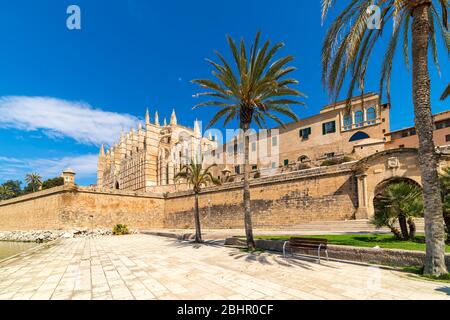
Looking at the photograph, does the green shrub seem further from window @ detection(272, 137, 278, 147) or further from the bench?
window @ detection(272, 137, 278, 147)

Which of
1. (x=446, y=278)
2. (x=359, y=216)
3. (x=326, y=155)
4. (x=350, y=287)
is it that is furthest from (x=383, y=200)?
(x=326, y=155)

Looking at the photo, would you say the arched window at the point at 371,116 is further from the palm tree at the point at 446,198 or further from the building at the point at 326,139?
the palm tree at the point at 446,198

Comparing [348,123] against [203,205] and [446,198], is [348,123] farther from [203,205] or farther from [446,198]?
[446,198]

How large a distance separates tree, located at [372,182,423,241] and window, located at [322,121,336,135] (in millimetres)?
21518

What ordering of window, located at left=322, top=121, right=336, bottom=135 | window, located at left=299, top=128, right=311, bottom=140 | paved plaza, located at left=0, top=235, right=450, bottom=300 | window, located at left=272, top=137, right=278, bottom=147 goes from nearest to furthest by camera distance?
paved plaza, located at left=0, top=235, right=450, bottom=300 → window, located at left=322, top=121, right=336, bottom=135 → window, located at left=299, top=128, right=311, bottom=140 → window, located at left=272, top=137, right=278, bottom=147

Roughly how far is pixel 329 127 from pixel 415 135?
903 centimetres

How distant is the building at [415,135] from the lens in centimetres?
2611

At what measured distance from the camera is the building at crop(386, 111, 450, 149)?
26109 millimetres

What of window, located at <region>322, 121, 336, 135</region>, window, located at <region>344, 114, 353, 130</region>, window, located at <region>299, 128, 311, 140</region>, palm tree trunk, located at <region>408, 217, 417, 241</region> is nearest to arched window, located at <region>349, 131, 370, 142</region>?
window, located at <region>344, 114, 353, 130</region>

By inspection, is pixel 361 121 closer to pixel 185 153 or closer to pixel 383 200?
pixel 383 200

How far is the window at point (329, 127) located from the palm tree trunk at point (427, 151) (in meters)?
24.7

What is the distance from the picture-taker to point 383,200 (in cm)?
965

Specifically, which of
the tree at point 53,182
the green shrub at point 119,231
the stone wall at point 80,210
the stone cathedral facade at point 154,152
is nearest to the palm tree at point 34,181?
the tree at point 53,182
